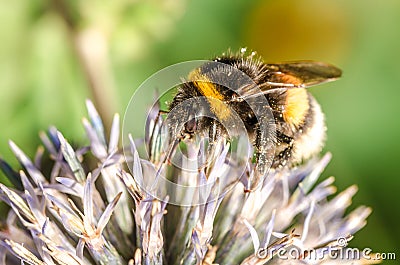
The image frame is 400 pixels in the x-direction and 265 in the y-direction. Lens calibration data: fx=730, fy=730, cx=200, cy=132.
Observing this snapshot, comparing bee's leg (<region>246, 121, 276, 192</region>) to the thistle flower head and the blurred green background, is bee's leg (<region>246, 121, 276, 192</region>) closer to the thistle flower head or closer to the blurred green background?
the thistle flower head

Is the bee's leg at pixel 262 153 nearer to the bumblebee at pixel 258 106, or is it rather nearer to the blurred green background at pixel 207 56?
the bumblebee at pixel 258 106

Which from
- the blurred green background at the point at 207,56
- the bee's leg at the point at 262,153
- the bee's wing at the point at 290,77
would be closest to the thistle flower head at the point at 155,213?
the bee's leg at the point at 262,153

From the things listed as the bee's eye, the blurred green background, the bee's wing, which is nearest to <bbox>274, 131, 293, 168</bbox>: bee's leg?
the bee's wing

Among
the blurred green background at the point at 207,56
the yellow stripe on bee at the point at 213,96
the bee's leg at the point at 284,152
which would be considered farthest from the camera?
the blurred green background at the point at 207,56

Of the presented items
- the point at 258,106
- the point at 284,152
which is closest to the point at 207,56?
the point at 284,152

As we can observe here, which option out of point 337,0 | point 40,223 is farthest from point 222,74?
point 337,0

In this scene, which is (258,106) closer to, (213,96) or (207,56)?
(213,96)
